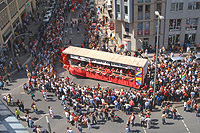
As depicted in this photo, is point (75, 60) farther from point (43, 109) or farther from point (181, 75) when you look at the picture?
point (181, 75)

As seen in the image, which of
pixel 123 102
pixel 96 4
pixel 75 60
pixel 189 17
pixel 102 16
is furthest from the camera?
pixel 96 4

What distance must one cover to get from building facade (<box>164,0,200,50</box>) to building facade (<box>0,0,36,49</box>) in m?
29.3

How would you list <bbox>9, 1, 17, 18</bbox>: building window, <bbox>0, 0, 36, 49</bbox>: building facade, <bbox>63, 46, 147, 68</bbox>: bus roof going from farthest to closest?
<bbox>9, 1, 17, 18</bbox>: building window < <bbox>0, 0, 36, 49</bbox>: building facade < <bbox>63, 46, 147, 68</bbox>: bus roof

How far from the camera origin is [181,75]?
38.9m

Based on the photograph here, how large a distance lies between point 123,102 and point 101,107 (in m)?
2.99

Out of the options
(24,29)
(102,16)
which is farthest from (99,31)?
(24,29)

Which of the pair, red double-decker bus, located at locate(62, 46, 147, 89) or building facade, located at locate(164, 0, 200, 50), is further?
building facade, located at locate(164, 0, 200, 50)

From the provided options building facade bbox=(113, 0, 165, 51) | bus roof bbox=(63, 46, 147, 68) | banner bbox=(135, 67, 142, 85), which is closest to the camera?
banner bbox=(135, 67, 142, 85)

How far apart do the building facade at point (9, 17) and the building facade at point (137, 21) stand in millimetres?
20817

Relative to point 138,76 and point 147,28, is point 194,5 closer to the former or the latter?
point 147,28

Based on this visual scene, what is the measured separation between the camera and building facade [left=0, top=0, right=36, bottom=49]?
53.3m

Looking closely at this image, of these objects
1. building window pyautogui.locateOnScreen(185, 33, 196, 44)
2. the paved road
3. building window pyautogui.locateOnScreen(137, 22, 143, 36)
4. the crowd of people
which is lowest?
the paved road

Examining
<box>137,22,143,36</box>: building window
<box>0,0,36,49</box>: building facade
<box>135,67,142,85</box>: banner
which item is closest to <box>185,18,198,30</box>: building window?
<box>137,22,143,36</box>: building window

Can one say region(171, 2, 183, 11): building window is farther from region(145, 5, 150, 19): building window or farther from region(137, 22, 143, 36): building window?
region(137, 22, 143, 36): building window
